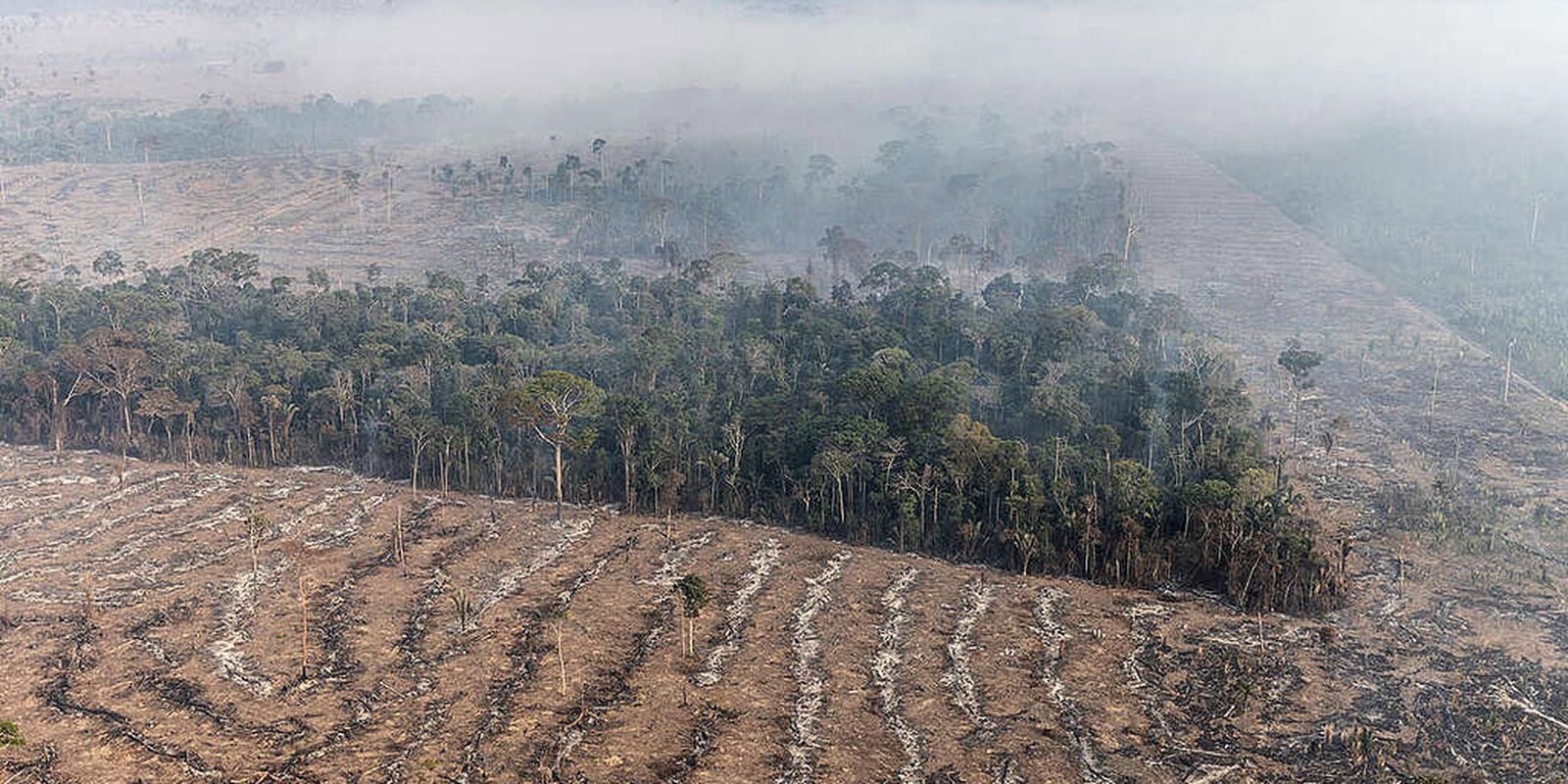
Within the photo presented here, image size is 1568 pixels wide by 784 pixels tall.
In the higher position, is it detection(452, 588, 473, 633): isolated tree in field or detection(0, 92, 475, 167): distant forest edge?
detection(0, 92, 475, 167): distant forest edge

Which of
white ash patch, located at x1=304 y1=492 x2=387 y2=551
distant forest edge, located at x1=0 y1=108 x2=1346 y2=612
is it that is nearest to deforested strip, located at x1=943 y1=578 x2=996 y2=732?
distant forest edge, located at x1=0 y1=108 x2=1346 y2=612

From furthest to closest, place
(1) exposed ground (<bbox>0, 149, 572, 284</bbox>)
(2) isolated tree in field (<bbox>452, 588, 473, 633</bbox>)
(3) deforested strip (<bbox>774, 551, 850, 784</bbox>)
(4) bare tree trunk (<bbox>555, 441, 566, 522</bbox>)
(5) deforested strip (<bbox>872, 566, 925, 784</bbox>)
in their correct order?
(1) exposed ground (<bbox>0, 149, 572, 284</bbox>), (4) bare tree trunk (<bbox>555, 441, 566, 522</bbox>), (2) isolated tree in field (<bbox>452, 588, 473, 633</bbox>), (5) deforested strip (<bbox>872, 566, 925, 784</bbox>), (3) deforested strip (<bbox>774, 551, 850, 784</bbox>)

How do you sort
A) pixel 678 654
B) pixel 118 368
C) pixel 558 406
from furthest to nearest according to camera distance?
pixel 118 368, pixel 558 406, pixel 678 654

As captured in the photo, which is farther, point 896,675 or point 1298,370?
point 1298,370

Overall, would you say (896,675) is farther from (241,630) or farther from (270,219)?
(270,219)

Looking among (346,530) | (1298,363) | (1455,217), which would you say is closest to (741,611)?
(346,530)

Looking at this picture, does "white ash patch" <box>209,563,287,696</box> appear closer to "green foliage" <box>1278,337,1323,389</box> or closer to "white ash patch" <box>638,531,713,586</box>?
"white ash patch" <box>638,531,713,586</box>

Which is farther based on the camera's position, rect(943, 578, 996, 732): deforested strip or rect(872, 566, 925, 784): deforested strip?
rect(943, 578, 996, 732): deforested strip
